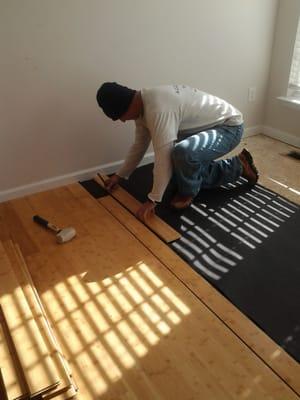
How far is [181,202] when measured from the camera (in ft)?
7.05

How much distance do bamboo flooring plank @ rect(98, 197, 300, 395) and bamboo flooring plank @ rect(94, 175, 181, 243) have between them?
0.05 meters

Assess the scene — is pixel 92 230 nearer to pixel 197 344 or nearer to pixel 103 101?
pixel 103 101

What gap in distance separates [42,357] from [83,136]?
154 cm

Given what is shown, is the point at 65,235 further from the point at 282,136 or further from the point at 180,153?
the point at 282,136

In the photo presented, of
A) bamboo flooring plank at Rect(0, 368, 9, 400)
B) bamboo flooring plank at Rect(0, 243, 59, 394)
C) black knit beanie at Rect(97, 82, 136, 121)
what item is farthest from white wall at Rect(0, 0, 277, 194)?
bamboo flooring plank at Rect(0, 368, 9, 400)

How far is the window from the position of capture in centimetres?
286

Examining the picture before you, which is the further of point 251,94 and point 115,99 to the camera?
point 251,94

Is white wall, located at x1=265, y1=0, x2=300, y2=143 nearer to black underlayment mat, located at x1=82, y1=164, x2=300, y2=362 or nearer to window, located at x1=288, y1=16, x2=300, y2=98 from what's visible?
window, located at x1=288, y1=16, x2=300, y2=98

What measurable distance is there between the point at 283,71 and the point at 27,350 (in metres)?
2.84

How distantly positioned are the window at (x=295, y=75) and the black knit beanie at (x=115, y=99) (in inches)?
68.0

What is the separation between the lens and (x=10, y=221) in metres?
2.08

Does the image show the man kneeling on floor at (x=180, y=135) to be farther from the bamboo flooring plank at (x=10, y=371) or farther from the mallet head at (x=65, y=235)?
the bamboo flooring plank at (x=10, y=371)

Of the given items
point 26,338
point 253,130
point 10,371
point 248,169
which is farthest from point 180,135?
point 10,371

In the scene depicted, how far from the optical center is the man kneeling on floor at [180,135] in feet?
6.12
